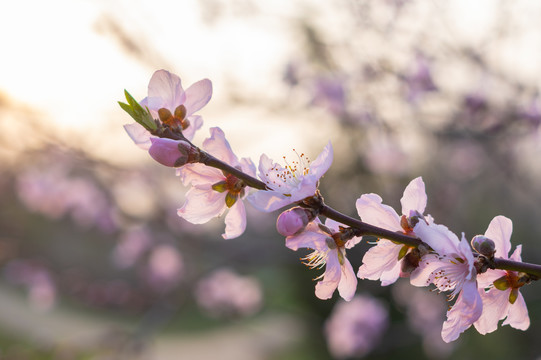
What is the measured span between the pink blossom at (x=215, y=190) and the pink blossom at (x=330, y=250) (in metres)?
0.16

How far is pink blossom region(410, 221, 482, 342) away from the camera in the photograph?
905 mm

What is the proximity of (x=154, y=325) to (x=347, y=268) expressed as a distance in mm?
2504

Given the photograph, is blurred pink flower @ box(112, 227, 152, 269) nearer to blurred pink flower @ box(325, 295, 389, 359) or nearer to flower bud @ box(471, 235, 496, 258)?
blurred pink flower @ box(325, 295, 389, 359)

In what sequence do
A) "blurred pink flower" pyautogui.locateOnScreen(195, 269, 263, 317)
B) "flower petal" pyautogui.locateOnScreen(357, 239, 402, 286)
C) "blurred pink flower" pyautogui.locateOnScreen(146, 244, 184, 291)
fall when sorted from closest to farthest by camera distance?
"flower petal" pyautogui.locateOnScreen(357, 239, 402, 286), "blurred pink flower" pyautogui.locateOnScreen(146, 244, 184, 291), "blurred pink flower" pyautogui.locateOnScreen(195, 269, 263, 317)

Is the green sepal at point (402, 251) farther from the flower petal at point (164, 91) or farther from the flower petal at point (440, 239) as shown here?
the flower petal at point (164, 91)

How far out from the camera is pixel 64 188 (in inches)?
212

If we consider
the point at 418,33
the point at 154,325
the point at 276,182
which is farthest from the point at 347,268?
the point at 418,33

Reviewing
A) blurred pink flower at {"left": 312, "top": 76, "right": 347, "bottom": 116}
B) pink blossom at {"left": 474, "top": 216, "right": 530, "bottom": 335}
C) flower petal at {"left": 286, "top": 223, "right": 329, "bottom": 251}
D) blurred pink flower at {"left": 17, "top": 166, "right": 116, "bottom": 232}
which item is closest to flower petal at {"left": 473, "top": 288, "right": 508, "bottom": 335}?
pink blossom at {"left": 474, "top": 216, "right": 530, "bottom": 335}

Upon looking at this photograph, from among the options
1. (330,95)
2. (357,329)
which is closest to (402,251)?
(330,95)

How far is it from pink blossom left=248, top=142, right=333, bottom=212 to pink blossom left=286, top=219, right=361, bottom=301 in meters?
0.10

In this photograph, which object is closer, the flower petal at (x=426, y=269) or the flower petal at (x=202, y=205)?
the flower petal at (x=426, y=269)

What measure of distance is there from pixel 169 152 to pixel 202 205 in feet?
0.70

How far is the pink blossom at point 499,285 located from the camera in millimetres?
1028

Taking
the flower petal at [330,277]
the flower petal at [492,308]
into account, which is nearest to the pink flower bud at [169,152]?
the flower petal at [330,277]
